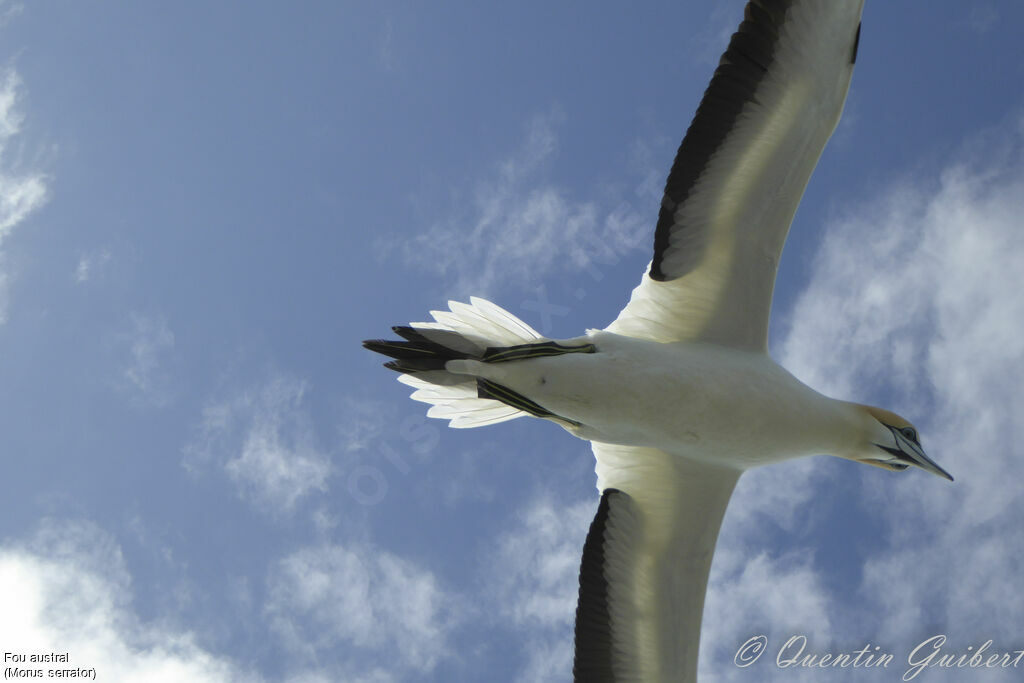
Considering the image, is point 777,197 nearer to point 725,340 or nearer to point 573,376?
point 725,340

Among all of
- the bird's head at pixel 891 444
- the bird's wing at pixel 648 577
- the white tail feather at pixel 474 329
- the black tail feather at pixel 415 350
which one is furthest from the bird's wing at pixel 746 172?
the black tail feather at pixel 415 350

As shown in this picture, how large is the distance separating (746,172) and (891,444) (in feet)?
8.48

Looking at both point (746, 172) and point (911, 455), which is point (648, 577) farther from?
point (746, 172)

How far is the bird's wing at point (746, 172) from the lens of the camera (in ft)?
22.7

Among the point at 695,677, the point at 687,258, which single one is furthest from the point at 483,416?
the point at 695,677

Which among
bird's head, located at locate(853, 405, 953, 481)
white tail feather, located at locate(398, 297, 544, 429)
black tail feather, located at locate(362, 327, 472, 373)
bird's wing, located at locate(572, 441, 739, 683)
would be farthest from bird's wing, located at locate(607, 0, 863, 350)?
black tail feather, located at locate(362, 327, 472, 373)

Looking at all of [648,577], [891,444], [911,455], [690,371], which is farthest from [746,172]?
[648,577]

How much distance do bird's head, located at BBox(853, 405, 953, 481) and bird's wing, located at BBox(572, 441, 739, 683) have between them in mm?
1194

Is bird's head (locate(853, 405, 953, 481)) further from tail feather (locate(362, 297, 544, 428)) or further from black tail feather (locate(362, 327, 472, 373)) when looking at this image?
black tail feather (locate(362, 327, 472, 373))

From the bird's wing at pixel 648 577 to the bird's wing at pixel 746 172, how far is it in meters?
1.34

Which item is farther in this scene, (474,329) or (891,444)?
(891,444)

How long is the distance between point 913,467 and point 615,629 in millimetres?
2879

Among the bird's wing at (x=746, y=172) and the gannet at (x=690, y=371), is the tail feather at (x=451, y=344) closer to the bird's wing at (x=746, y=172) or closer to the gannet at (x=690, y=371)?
the gannet at (x=690, y=371)

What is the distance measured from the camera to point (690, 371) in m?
7.37
